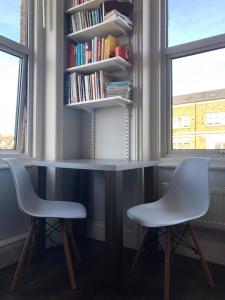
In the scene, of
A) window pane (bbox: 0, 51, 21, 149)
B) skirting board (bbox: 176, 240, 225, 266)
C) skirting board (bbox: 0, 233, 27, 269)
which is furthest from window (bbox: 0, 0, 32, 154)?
skirting board (bbox: 176, 240, 225, 266)

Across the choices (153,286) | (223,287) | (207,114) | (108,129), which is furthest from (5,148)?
(223,287)

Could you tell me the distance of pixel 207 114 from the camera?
208 centimetres

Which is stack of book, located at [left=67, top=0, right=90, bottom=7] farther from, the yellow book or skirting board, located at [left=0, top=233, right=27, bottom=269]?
skirting board, located at [left=0, top=233, right=27, bottom=269]

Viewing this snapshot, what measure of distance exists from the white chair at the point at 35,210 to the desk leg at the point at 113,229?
22 centimetres

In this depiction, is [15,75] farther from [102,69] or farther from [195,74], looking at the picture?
[195,74]

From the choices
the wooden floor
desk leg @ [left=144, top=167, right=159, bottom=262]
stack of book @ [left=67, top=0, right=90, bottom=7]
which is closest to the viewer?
the wooden floor

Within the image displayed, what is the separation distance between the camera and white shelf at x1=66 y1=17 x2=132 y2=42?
2.11m

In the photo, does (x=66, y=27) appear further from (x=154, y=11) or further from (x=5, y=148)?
(x=5, y=148)

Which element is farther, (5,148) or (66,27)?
(66,27)

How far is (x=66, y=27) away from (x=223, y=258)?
2.50m

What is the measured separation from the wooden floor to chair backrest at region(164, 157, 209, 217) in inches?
19.1

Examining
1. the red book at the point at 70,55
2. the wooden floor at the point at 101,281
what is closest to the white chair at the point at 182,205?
the wooden floor at the point at 101,281

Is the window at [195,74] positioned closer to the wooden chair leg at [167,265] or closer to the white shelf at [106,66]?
the white shelf at [106,66]

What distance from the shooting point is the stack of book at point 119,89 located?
7.02ft
